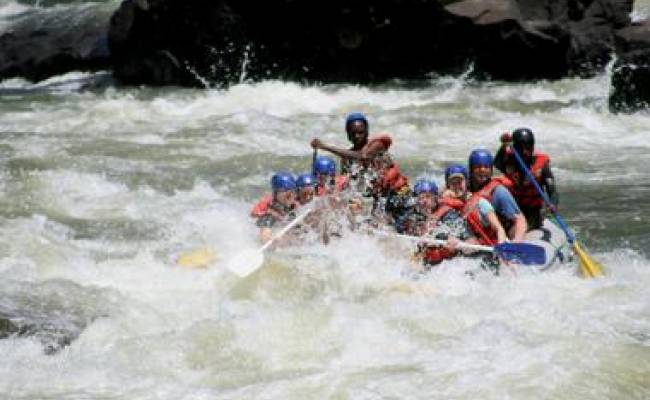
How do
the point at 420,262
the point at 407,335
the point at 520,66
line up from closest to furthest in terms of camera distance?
the point at 407,335
the point at 420,262
the point at 520,66

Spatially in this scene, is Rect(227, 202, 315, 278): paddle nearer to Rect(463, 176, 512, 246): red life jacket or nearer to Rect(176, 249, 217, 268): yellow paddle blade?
Rect(176, 249, 217, 268): yellow paddle blade

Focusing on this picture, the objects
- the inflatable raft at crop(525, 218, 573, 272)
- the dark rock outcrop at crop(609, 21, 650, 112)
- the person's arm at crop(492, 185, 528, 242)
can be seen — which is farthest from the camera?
the dark rock outcrop at crop(609, 21, 650, 112)

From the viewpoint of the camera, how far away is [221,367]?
5641 millimetres

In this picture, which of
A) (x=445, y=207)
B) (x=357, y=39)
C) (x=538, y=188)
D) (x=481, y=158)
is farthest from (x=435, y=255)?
(x=357, y=39)

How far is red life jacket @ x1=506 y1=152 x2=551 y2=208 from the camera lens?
749 cm

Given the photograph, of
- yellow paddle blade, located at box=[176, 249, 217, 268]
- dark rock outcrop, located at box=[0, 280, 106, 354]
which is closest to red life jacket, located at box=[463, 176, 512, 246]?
yellow paddle blade, located at box=[176, 249, 217, 268]

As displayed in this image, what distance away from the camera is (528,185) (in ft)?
24.6

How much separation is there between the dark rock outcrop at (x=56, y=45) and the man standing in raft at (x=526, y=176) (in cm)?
1361

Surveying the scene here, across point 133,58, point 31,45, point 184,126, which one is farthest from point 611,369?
point 31,45

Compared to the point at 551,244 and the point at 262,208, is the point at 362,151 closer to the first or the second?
the point at 262,208

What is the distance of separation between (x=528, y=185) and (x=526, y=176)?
0.08 m

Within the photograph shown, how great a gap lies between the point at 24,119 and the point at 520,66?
753 cm

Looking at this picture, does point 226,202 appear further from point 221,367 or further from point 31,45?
point 31,45

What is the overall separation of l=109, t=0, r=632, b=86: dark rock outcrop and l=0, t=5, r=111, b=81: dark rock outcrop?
4.53 feet
